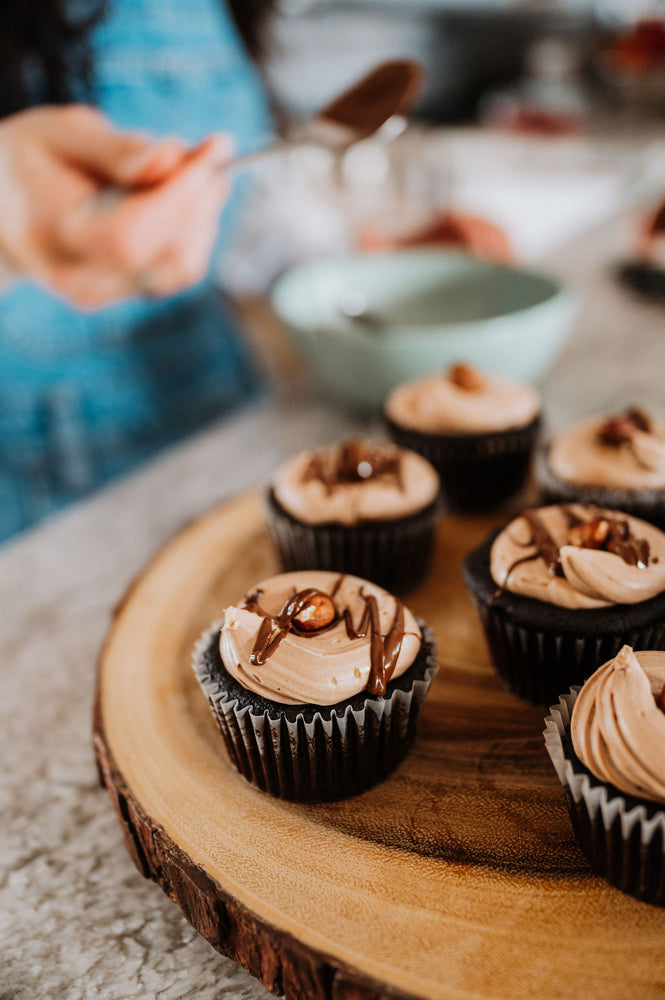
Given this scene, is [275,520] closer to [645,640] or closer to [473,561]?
[473,561]

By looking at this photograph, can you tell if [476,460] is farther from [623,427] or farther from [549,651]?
[549,651]

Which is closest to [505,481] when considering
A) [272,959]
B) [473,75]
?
[272,959]

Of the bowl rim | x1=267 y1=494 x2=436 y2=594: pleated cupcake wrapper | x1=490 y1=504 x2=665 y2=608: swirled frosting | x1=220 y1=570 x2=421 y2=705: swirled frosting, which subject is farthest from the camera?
the bowl rim

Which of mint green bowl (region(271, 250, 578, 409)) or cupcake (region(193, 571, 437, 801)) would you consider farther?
mint green bowl (region(271, 250, 578, 409))

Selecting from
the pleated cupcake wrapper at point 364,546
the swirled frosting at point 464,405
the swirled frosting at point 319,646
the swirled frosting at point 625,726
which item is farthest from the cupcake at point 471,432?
the swirled frosting at point 625,726

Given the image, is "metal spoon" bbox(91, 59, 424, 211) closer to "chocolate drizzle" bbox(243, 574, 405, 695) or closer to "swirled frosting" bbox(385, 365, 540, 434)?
"swirled frosting" bbox(385, 365, 540, 434)

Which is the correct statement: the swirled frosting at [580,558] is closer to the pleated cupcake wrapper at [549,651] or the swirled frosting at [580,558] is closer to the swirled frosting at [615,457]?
the pleated cupcake wrapper at [549,651]

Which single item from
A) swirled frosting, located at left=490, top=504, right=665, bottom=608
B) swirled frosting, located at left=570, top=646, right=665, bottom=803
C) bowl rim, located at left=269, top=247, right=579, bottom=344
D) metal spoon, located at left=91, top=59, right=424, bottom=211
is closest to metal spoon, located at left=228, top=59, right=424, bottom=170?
metal spoon, located at left=91, top=59, right=424, bottom=211

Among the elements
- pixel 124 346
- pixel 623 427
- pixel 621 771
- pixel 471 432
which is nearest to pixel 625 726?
pixel 621 771
